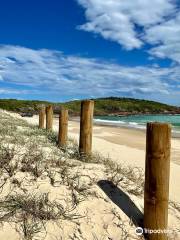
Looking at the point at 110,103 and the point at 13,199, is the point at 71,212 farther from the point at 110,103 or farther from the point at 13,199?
the point at 110,103

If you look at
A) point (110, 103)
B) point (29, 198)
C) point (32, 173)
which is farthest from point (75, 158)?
point (110, 103)

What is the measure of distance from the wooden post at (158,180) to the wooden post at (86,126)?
312 cm

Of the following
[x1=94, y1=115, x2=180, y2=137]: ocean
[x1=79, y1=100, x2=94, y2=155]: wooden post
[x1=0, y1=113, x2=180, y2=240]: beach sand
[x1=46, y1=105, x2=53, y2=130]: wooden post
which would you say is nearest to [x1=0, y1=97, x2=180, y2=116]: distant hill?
[x1=94, y1=115, x2=180, y2=137]: ocean

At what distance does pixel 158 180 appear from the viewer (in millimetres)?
4309

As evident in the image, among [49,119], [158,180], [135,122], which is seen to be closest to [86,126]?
[158,180]

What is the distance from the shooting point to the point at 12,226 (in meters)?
4.09

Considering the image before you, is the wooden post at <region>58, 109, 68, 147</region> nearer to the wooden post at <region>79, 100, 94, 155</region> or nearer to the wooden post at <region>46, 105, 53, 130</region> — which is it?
the wooden post at <region>79, 100, 94, 155</region>

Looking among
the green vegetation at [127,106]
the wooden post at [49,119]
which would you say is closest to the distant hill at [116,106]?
the green vegetation at [127,106]

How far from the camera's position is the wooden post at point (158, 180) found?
170 inches

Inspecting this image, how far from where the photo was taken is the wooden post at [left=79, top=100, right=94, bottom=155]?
7.42 m

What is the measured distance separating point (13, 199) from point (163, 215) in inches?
73.1

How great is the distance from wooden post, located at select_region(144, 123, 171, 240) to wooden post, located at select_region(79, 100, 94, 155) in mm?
3120

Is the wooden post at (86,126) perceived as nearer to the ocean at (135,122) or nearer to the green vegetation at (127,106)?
the ocean at (135,122)

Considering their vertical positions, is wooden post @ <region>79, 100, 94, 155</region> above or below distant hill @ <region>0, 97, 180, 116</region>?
below
